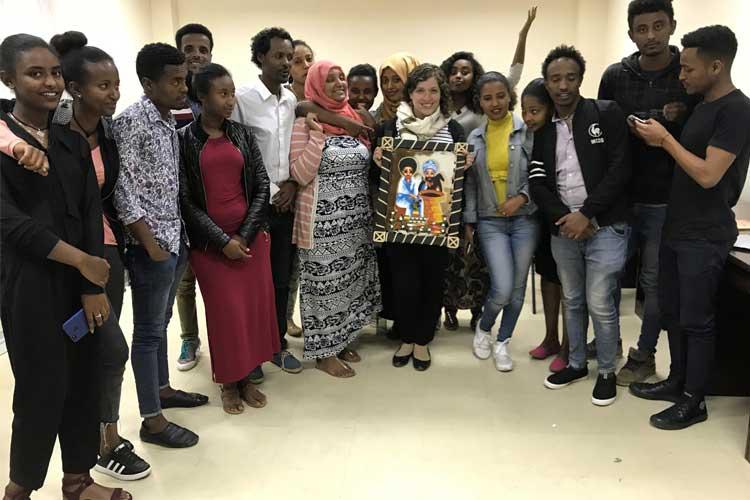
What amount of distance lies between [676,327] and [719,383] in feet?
1.41

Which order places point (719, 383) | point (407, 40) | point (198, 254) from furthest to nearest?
point (407, 40) → point (719, 383) → point (198, 254)

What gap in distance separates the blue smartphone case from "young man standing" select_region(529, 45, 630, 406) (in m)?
1.97

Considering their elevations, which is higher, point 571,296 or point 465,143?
point 465,143

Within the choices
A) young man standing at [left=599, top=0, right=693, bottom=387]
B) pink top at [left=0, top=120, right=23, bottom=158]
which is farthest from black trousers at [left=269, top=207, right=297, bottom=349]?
young man standing at [left=599, top=0, right=693, bottom=387]

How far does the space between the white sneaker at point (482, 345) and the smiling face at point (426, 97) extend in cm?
129

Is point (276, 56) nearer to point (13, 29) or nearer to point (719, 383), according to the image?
point (13, 29)

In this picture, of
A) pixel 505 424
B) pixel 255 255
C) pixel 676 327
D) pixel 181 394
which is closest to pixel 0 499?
pixel 181 394

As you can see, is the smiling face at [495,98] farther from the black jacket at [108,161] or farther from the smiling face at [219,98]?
the black jacket at [108,161]

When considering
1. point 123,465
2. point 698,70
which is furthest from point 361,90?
point 123,465

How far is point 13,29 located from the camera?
3648mm

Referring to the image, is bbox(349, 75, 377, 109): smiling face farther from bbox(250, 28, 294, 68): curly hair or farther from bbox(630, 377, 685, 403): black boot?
bbox(630, 377, 685, 403): black boot

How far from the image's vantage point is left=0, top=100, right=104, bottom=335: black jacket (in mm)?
1611

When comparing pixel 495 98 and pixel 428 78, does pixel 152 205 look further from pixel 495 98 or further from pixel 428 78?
pixel 495 98

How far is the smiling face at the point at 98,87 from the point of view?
6.20 ft
